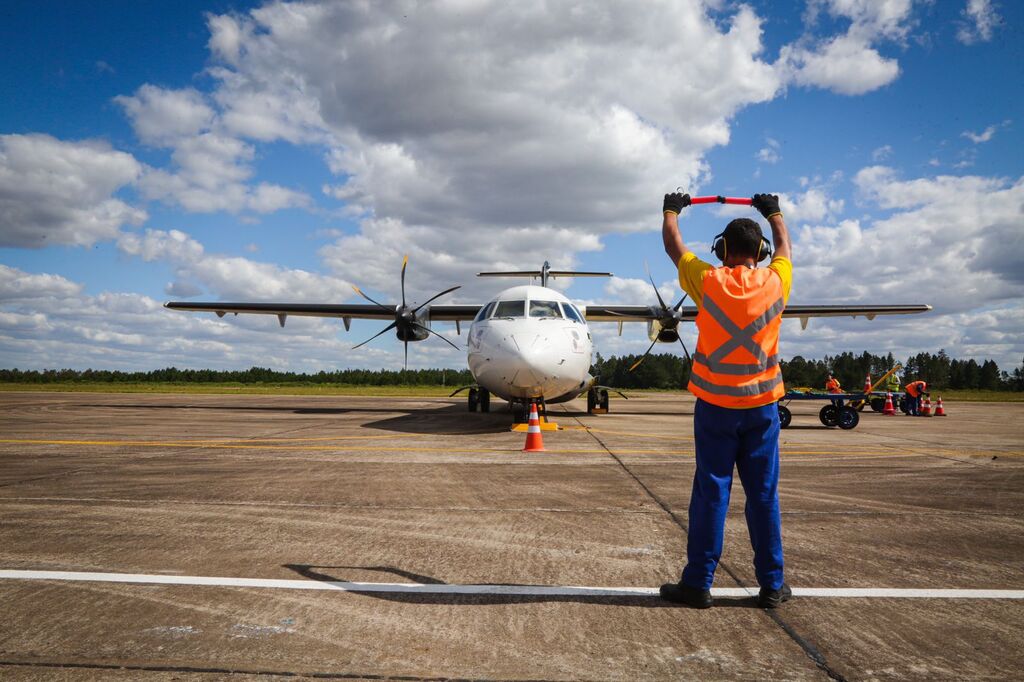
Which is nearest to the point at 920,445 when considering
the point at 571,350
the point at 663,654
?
the point at 571,350

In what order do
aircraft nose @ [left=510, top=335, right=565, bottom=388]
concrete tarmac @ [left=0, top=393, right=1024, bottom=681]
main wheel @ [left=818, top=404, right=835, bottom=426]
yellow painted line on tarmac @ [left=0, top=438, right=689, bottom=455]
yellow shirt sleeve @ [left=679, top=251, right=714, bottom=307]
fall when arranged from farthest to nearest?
main wheel @ [left=818, top=404, right=835, bottom=426] < aircraft nose @ [left=510, top=335, right=565, bottom=388] < yellow painted line on tarmac @ [left=0, top=438, right=689, bottom=455] < yellow shirt sleeve @ [left=679, top=251, right=714, bottom=307] < concrete tarmac @ [left=0, top=393, right=1024, bottom=681]

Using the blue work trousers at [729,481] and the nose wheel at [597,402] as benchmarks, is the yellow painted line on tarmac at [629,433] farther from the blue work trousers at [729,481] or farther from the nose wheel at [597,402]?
the blue work trousers at [729,481]

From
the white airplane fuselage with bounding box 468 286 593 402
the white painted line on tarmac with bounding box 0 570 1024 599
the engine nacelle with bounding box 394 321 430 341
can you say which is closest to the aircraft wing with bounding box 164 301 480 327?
the engine nacelle with bounding box 394 321 430 341

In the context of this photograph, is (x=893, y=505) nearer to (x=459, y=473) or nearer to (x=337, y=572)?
(x=459, y=473)

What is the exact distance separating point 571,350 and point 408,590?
853 cm

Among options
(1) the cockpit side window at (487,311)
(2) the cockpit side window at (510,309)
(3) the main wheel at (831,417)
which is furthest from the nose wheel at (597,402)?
(2) the cockpit side window at (510,309)

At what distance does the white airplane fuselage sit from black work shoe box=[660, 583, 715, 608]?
7573 millimetres

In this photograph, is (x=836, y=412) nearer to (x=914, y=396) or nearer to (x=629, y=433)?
(x=629, y=433)

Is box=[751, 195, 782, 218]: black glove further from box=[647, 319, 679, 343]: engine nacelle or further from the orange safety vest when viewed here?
box=[647, 319, 679, 343]: engine nacelle

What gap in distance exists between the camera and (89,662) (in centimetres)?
231

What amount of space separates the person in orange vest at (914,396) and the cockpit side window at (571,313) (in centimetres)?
1547

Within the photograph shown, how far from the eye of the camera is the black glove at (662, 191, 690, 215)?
3746 mm

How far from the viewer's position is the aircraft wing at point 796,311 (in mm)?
21312

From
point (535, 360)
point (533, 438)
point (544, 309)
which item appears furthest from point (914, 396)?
point (533, 438)
